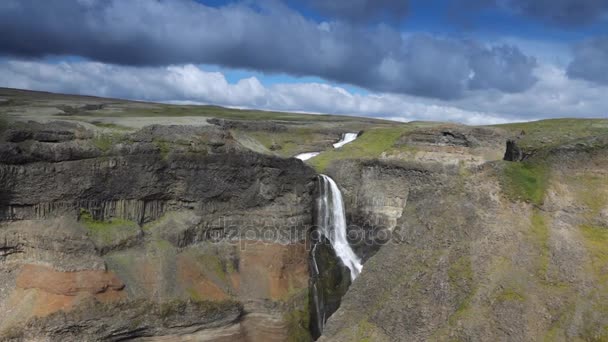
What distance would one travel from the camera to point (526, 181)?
27.4m

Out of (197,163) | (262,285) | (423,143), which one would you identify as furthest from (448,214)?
(423,143)

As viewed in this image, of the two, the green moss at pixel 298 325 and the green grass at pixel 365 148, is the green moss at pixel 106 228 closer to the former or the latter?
the green moss at pixel 298 325

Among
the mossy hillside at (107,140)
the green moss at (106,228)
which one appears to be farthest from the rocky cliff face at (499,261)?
the mossy hillside at (107,140)

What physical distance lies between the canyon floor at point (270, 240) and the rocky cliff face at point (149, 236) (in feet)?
0.30

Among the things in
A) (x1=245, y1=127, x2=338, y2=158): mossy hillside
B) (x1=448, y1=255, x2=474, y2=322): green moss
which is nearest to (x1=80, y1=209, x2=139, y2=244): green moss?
(x1=448, y1=255, x2=474, y2=322): green moss

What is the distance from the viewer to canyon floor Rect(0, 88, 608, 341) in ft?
76.6

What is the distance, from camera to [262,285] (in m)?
37.7

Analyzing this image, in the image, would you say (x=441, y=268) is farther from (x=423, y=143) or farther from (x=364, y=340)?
(x=423, y=143)

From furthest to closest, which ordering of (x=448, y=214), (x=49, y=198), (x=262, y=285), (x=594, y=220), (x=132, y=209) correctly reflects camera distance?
1. (x=262, y=285)
2. (x=132, y=209)
3. (x=49, y=198)
4. (x=448, y=214)
5. (x=594, y=220)

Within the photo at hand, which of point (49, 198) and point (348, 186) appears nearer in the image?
point (49, 198)

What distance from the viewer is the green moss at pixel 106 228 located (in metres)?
33.0

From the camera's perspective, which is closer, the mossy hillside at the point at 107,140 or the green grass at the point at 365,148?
the mossy hillside at the point at 107,140

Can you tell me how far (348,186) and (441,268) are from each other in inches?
944

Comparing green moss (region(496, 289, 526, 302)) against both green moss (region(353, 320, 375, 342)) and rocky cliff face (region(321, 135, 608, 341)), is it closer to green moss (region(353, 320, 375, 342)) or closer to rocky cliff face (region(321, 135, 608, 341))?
rocky cliff face (region(321, 135, 608, 341))
